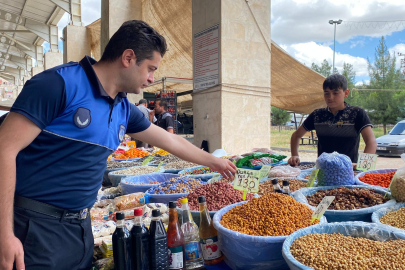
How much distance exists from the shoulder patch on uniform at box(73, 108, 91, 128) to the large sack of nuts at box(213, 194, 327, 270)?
0.71 meters

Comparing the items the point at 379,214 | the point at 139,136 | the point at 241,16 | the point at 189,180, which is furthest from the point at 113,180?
the point at 241,16

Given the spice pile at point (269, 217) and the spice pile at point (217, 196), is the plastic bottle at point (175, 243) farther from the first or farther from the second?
the spice pile at point (217, 196)

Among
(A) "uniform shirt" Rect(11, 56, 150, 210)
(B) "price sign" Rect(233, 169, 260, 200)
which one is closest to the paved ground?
(B) "price sign" Rect(233, 169, 260, 200)

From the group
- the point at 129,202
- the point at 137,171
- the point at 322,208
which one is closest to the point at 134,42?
the point at 322,208

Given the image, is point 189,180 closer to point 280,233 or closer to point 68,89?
point 280,233

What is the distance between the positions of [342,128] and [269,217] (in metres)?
1.64

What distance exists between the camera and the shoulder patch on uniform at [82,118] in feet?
3.59

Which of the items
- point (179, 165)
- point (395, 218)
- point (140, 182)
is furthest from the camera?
point (179, 165)

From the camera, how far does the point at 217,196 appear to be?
5.91 ft

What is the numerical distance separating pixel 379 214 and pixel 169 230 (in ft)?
3.41

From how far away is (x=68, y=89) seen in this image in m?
1.07

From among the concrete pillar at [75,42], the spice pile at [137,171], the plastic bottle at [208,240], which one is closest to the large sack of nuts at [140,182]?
the spice pile at [137,171]

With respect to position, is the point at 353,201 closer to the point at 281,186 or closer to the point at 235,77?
the point at 281,186

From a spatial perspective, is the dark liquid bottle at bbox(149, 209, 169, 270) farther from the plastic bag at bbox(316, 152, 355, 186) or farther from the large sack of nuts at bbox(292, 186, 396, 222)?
the plastic bag at bbox(316, 152, 355, 186)
